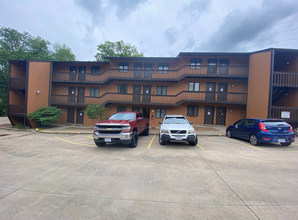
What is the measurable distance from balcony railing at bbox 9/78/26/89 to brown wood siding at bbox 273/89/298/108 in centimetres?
2614

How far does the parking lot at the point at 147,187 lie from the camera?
2.61m

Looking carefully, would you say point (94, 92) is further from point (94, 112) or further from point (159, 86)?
point (159, 86)

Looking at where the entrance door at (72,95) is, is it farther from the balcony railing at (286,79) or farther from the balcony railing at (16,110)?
the balcony railing at (286,79)

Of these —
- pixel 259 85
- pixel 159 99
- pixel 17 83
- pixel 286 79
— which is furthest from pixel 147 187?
pixel 17 83

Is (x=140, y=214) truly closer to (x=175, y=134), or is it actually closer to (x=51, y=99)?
(x=175, y=134)

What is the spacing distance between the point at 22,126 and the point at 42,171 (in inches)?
540

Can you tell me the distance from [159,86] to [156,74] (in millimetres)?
1504

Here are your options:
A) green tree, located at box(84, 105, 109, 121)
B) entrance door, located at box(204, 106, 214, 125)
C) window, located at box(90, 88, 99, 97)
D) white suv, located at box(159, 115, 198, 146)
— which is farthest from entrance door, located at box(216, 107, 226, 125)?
window, located at box(90, 88, 99, 97)

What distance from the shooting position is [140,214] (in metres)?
2.53

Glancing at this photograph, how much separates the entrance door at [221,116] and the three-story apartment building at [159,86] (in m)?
0.03

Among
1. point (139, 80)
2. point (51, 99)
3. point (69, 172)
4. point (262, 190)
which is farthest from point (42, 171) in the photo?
point (51, 99)

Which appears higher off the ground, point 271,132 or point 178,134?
point 271,132

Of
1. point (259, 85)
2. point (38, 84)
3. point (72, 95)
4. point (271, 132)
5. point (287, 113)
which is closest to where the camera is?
point (271, 132)

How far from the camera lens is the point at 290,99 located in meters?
13.4
